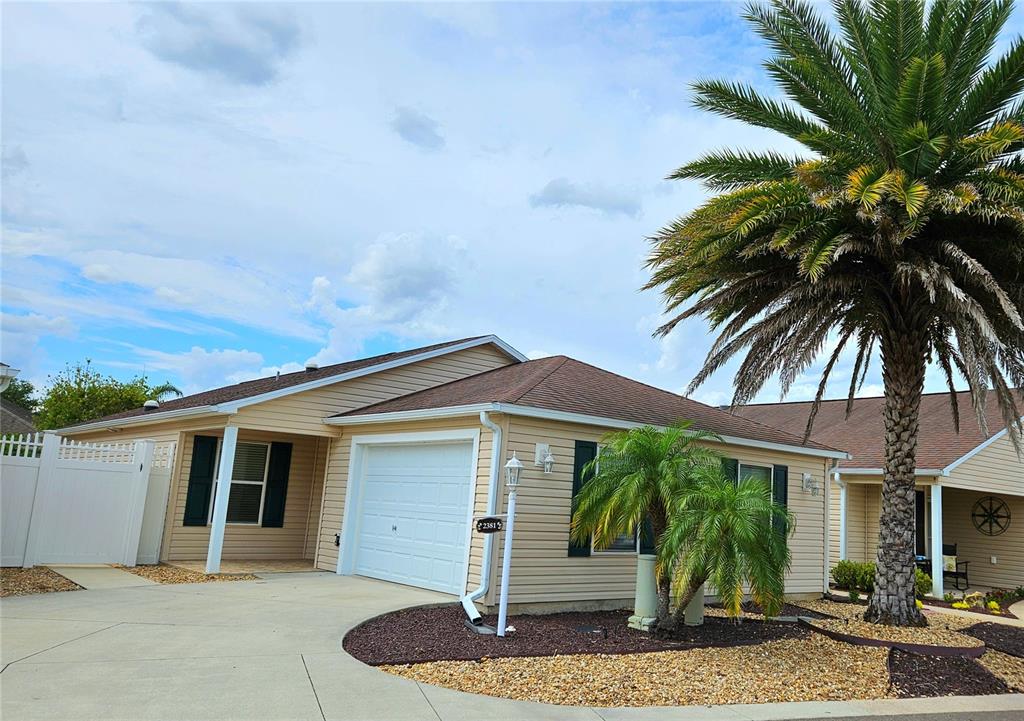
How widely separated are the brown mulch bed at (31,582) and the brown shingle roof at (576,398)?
4.99 m

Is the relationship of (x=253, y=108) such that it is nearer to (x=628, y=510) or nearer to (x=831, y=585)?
(x=628, y=510)

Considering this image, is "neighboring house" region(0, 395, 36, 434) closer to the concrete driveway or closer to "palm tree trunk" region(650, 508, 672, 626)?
the concrete driveway

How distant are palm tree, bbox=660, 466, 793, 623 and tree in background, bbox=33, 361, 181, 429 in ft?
95.5

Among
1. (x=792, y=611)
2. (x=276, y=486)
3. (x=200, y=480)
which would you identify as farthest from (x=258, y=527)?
(x=792, y=611)

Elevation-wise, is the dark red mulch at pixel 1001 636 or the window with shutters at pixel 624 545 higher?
the window with shutters at pixel 624 545

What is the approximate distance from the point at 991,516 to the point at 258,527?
19.0m

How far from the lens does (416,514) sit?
11656mm

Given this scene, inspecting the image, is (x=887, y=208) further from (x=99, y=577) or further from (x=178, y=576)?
(x=99, y=577)

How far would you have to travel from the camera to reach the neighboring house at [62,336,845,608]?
1026 cm

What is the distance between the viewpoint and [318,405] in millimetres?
13500

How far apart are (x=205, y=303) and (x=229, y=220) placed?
2.77 m

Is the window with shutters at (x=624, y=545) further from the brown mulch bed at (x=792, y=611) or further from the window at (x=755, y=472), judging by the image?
the window at (x=755, y=472)

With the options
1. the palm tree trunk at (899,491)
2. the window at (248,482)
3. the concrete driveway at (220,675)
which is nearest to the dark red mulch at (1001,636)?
the palm tree trunk at (899,491)

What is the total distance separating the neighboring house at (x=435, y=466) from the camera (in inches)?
404
